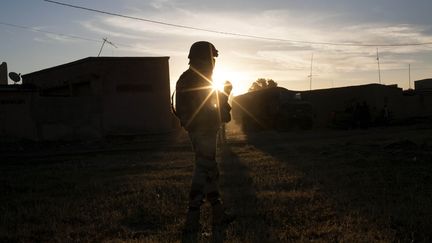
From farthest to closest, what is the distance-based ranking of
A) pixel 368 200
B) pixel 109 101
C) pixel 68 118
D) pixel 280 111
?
pixel 280 111
pixel 109 101
pixel 68 118
pixel 368 200

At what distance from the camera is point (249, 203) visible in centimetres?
657

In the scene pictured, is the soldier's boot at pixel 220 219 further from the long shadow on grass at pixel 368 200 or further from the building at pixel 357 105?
the building at pixel 357 105

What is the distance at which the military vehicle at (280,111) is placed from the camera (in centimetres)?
2977

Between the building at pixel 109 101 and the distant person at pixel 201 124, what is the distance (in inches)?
796

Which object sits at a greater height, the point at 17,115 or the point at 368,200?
the point at 17,115

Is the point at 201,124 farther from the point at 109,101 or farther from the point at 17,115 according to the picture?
the point at 109,101


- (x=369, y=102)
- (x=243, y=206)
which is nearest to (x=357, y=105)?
(x=369, y=102)

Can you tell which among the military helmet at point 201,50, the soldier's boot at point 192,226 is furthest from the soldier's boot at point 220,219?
the military helmet at point 201,50

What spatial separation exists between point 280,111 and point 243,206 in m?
23.6

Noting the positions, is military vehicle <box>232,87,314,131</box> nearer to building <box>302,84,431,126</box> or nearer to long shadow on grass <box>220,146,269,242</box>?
building <box>302,84,431,126</box>

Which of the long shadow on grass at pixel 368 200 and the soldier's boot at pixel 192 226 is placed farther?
the soldier's boot at pixel 192 226

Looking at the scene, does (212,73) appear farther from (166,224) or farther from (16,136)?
(16,136)

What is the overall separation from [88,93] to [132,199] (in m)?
20.9

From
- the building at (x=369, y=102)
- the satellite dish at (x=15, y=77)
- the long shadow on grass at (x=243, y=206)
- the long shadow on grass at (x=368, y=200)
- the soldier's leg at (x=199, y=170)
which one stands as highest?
the satellite dish at (x=15, y=77)
